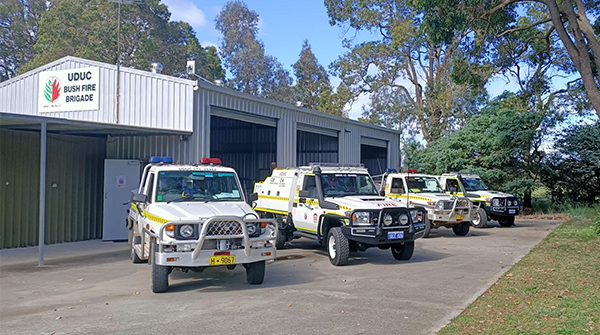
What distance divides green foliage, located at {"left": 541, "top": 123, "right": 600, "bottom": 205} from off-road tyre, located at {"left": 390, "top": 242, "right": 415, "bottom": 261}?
61.6 ft

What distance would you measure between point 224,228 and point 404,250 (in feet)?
16.5

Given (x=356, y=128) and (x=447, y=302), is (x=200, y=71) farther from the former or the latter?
(x=447, y=302)

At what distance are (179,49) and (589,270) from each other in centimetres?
3621

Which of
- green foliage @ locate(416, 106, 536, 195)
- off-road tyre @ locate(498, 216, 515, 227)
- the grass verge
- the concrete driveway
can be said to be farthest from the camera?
green foliage @ locate(416, 106, 536, 195)

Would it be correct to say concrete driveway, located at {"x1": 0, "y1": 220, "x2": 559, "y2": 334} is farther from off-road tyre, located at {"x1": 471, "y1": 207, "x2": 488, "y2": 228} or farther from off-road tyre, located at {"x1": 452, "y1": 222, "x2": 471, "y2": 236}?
off-road tyre, located at {"x1": 471, "y1": 207, "x2": 488, "y2": 228}

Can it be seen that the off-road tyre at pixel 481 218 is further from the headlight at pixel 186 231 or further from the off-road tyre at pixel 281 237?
the headlight at pixel 186 231

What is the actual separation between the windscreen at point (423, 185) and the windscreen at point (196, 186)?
8.36 metres

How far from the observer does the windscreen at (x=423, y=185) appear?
659 inches

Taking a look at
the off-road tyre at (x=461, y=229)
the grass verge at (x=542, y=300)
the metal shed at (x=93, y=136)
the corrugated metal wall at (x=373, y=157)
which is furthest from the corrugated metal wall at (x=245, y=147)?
the grass verge at (x=542, y=300)

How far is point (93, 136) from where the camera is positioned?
15.3m

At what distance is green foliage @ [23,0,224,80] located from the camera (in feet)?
114

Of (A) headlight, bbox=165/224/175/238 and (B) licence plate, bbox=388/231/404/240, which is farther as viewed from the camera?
(B) licence plate, bbox=388/231/404/240

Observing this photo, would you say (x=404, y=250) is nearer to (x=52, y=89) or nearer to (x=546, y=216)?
(x=52, y=89)

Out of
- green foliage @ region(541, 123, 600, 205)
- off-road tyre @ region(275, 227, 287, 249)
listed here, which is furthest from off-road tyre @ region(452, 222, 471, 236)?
green foliage @ region(541, 123, 600, 205)
